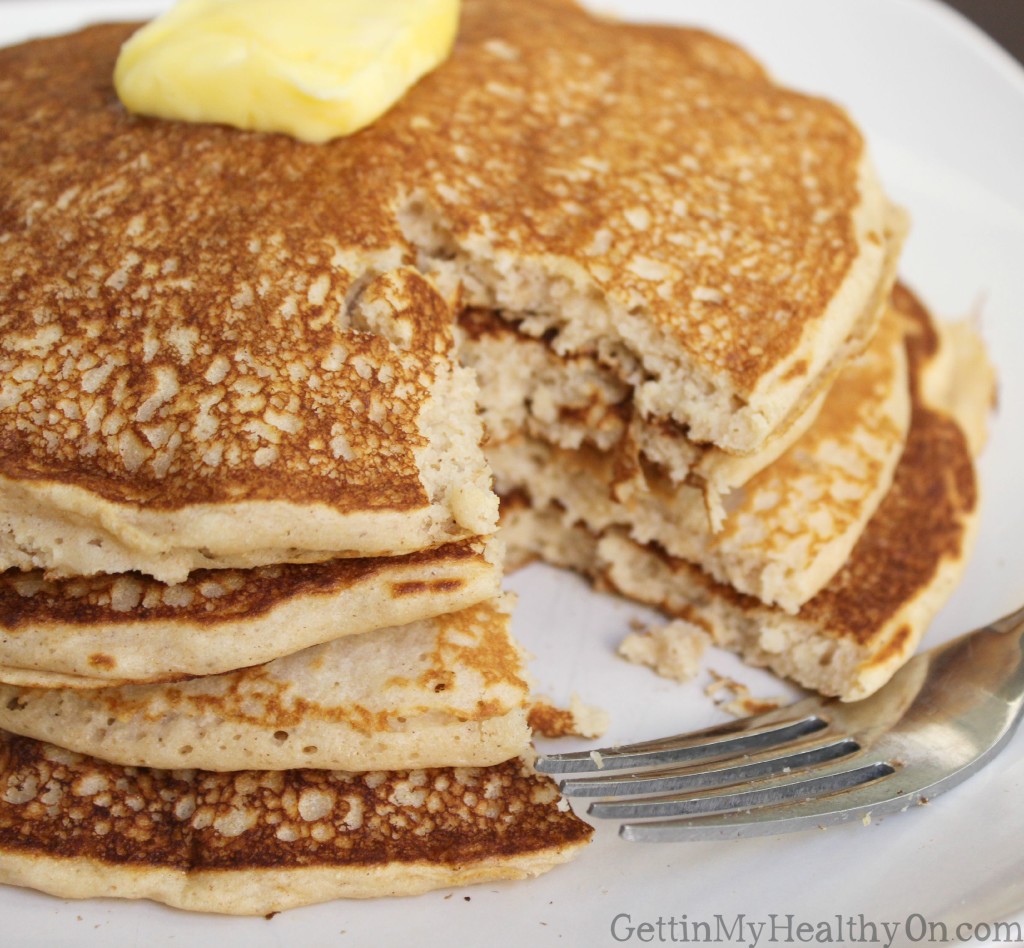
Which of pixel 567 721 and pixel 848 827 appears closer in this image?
pixel 848 827

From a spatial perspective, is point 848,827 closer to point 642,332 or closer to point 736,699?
point 736,699

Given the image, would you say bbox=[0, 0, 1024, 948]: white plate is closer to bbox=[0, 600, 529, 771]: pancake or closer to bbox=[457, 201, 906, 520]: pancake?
bbox=[0, 600, 529, 771]: pancake

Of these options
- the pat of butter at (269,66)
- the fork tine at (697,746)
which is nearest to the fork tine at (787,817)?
the fork tine at (697,746)

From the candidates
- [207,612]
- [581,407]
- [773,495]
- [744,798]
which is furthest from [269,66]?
[744,798]

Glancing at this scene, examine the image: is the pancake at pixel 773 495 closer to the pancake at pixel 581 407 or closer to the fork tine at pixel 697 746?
the pancake at pixel 581 407

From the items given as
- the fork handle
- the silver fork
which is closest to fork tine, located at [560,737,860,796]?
the silver fork

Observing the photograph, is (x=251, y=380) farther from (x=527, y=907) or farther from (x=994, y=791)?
(x=994, y=791)
